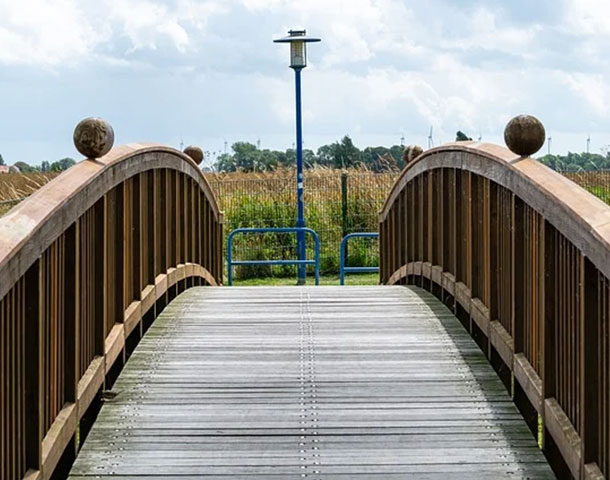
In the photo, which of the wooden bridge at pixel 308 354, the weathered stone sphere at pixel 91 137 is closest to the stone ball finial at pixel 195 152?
the wooden bridge at pixel 308 354

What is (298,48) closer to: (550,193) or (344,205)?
(344,205)

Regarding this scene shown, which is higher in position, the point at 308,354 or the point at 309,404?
the point at 308,354

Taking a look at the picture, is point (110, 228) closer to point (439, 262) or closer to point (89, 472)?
point (89, 472)

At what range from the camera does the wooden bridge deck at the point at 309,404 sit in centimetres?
461

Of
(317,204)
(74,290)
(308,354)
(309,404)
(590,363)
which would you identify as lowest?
(309,404)

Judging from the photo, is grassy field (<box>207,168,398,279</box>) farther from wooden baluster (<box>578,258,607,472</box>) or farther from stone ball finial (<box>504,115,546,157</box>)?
wooden baluster (<box>578,258,607,472</box>)

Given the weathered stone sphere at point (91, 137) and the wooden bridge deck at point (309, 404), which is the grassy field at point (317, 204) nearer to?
the wooden bridge deck at point (309, 404)

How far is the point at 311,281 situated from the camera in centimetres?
1894

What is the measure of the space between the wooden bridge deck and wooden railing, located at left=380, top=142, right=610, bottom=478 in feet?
0.72

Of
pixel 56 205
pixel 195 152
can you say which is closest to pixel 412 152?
pixel 195 152

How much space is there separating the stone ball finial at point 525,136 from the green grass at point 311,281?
12.4 meters

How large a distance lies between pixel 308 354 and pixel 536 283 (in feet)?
5.57

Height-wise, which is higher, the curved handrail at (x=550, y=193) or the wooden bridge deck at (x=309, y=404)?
the curved handrail at (x=550, y=193)

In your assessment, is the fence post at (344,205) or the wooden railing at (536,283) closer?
the wooden railing at (536,283)
